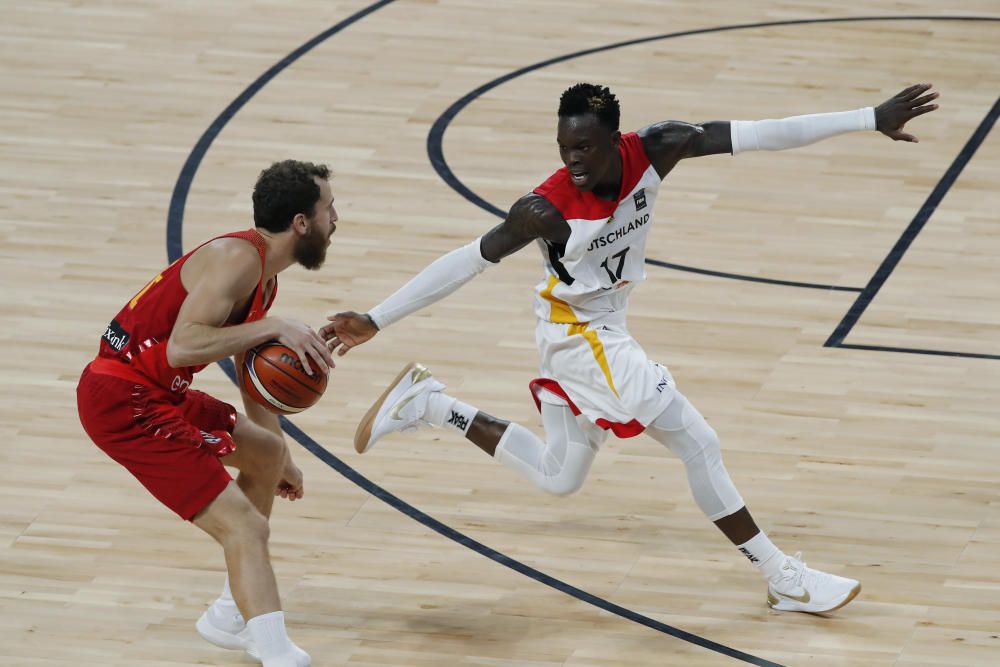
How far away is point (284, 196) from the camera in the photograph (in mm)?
5586

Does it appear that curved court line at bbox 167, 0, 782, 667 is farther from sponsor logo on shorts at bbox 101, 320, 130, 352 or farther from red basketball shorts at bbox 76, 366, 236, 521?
sponsor logo on shorts at bbox 101, 320, 130, 352

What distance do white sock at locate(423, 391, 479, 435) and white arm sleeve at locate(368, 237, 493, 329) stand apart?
2.01 feet

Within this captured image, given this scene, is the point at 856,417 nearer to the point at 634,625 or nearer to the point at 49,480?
the point at 634,625

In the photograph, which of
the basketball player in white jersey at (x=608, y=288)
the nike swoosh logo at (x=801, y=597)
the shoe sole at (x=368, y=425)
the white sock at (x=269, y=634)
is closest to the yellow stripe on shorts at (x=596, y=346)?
the basketball player in white jersey at (x=608, y=288)

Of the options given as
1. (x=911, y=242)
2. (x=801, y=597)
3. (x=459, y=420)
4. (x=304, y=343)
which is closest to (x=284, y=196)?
(x=304, y=343)

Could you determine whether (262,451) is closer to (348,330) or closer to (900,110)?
(348,330)

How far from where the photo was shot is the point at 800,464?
23.3ft

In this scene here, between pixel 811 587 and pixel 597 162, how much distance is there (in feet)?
5.25

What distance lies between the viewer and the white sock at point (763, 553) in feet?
19.7

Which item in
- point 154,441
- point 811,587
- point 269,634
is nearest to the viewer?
point 269,634

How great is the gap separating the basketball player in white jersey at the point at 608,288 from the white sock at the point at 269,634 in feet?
3.15

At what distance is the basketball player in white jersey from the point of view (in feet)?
18.9

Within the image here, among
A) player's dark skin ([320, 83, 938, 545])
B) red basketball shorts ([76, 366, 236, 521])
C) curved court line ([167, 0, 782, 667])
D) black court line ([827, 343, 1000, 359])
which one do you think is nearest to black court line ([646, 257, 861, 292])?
black court line ([827, 343, 1000, 359])

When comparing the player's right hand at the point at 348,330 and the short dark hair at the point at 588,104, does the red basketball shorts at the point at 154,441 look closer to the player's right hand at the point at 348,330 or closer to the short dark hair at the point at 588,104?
the player's right hand at the point at 348,330
